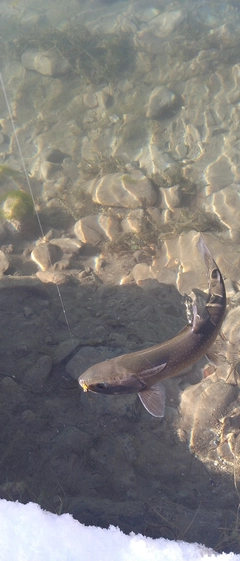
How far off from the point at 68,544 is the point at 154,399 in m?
1.49

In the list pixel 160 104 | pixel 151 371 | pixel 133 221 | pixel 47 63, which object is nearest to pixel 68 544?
pixel 151 371

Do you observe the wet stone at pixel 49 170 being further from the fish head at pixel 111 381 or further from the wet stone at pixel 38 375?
the fish head at pixel 111 381

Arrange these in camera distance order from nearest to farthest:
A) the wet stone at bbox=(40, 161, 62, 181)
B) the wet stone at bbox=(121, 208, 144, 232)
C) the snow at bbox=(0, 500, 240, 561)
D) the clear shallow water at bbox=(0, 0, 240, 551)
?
the snow at bbox=(0, 500, 240, 561), the clear shallow water at bbox=(0, 0, 240, 551), the wet stone at bbox=(121, 208, 144, 232), the wet stone at bbox=(40, 161, 62, 181)

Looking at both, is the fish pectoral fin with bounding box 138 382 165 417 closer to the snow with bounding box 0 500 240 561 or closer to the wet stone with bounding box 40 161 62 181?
the snow with bounding box 0 500 240 561

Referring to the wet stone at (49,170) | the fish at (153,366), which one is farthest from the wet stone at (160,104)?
the fish at (153,366)

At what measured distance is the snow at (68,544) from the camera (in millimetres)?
1754

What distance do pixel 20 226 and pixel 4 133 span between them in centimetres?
549

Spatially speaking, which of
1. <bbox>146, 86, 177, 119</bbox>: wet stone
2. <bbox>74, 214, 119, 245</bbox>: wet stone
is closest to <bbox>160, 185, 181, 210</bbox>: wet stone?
<bbox>74, 214, 119, 245</bbox>: wet stone

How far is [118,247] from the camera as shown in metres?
6.65

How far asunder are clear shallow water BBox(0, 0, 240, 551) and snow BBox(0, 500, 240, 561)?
0.85m

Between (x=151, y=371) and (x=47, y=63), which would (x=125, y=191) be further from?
(x=47, y=63)

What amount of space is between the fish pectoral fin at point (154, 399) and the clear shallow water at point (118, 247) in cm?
71

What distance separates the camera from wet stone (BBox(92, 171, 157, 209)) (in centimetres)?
727

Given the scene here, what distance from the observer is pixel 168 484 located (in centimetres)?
342
